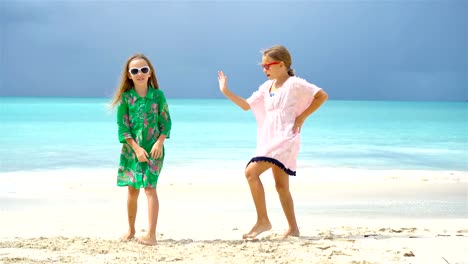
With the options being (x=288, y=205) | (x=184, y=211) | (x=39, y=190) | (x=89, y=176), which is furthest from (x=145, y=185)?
(x=89, y=176)

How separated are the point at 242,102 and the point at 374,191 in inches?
158

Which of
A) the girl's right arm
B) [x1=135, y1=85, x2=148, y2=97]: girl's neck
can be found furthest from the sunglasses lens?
the girl's right arm

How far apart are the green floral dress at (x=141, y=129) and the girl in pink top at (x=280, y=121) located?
1.58ft

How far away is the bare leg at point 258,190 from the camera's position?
5.02m

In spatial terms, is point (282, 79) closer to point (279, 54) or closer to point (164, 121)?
point (279, 54)

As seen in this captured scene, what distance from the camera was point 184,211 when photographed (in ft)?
22.2

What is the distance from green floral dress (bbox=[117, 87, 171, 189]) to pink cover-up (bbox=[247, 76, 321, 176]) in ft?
2.26

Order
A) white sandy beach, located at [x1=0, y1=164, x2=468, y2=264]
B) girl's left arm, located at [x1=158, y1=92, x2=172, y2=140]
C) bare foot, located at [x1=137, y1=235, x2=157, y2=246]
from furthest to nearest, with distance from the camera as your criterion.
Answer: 1. girl's left arm, located at [x1=158, y1=92, x2=172, y2=140]
2. bare foot, located at [x1=137, y1=235, x2=157, y2=246]
3. white sandy beach, located at [x1=0, y1=164, x2=468, y2=264]

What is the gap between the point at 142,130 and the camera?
4.86m

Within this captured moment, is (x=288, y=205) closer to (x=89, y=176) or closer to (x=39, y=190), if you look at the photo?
(x=39, y=190)

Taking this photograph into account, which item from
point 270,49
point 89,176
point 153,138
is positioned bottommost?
point 89,176

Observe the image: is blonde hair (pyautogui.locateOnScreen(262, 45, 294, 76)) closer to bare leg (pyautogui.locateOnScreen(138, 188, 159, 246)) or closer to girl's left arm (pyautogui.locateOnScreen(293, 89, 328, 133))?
girl's left arm (pyautogui.locateOnScreen(293, 89, 328, 133))

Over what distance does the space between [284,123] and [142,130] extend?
971 mm

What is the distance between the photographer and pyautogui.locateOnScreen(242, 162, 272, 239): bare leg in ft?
16.5
